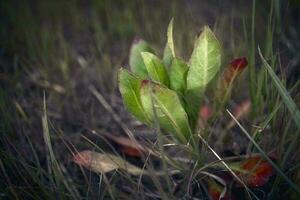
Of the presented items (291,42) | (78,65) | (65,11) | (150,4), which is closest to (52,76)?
(78,65)

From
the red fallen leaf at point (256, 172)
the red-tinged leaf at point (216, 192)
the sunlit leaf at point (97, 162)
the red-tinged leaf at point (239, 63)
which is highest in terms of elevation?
the red-tinged leaf at point (239, 63)

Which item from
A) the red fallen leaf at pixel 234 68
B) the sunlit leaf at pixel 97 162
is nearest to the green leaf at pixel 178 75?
the red fallen leaf at pixel 234 68

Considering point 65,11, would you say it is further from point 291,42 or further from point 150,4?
point 291,42

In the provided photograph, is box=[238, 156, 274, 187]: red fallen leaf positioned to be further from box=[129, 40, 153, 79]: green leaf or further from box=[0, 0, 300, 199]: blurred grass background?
box=[129, 40, 153, 79]: green leaf

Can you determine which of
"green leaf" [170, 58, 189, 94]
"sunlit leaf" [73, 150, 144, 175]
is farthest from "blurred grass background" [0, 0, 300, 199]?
"green leaf" [170, 58, 189, 94]

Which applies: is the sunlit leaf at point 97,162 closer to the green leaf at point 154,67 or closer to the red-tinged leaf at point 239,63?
the green leaf at point 154,67

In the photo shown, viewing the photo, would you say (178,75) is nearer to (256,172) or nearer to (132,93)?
(132,93)
